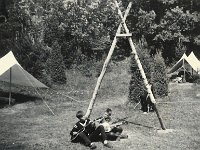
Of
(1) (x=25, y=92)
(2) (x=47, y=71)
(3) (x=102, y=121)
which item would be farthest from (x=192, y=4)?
(3) (x=102, y=121)

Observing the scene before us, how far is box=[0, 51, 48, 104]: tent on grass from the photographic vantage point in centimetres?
1862

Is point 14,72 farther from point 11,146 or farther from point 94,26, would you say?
point 94,26

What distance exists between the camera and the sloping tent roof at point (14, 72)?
1861cm

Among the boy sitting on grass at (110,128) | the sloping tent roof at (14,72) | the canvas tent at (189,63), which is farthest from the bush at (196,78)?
the boy sitting on grass at (110,128)

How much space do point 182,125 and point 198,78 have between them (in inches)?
509

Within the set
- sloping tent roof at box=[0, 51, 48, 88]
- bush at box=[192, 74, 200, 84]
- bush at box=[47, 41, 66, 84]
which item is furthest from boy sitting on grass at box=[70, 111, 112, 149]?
bush at box=[192, 74, 200, 84]

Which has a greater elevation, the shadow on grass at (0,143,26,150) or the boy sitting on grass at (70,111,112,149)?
the boy sitting on grass at (70,111,112,149)

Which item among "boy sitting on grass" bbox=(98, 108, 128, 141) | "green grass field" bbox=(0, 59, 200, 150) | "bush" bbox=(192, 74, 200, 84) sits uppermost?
"boy sitting on grass" bbox=(98, 108, 128, 141)

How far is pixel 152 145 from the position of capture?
11.6 m

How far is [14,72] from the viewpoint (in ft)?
64.1

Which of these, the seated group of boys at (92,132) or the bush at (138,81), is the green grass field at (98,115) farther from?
the bush at (138,81)

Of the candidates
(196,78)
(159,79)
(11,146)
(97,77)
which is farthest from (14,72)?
(196,78)

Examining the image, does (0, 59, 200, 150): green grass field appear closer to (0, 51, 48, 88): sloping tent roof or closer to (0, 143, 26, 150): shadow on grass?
(0, 143, 26, 150): shadow on grass

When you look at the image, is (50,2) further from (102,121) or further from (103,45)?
(102,121)
